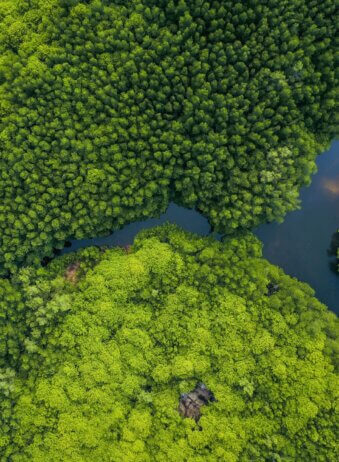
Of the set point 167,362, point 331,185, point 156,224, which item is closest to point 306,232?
point 331,185

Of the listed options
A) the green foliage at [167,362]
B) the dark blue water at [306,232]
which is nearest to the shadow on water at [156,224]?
the dark blue water at [306,232]

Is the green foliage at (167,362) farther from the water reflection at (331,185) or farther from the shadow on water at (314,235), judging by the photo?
the water reflection at (331,185)

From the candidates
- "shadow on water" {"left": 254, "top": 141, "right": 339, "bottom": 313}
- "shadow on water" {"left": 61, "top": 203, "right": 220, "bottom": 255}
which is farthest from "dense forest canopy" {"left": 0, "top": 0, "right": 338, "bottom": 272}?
"shadow on water" {"left": 254, "top": 141, "right": 339, "bottom": 313}

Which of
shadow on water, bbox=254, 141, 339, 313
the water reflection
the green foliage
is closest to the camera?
the green foliage

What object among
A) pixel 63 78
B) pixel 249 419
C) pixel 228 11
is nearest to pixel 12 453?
pixel 249 419

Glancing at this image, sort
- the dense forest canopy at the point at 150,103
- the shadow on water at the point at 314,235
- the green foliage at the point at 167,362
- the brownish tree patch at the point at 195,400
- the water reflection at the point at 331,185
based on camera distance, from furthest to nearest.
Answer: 1. the water reflection at the point at 331,185
2. the shadow on water at the point at 314,235
3. the brownish tree patch at the point at 195,400
4. the dense forest canopy at the point at 150,103
5. the green foliage at the point at 167,362

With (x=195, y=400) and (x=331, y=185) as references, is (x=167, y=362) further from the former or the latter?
(x=331, y=185)

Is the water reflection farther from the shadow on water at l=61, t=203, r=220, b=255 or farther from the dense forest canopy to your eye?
the shadow on water at l=61, t=203, r=220, b=255
